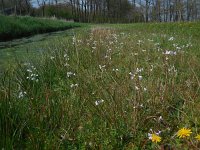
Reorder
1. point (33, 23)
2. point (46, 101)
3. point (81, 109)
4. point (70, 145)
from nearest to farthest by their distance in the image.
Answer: point (70, 145) → point (46, 101) → point (81, 109) → point (33, 23)

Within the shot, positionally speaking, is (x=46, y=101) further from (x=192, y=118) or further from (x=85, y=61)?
(x=85, y=61)

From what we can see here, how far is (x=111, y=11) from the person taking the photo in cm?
7094

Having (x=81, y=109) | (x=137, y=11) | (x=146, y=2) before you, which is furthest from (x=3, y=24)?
(x=137, y=11)

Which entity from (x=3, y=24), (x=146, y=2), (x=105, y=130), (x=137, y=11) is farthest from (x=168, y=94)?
(x=137, y=11)

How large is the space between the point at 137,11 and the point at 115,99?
7233 cm

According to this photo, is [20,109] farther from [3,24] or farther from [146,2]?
[146,2]

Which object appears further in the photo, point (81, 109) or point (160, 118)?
point (81, 109)

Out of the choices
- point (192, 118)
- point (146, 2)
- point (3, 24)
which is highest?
point (146, 2)

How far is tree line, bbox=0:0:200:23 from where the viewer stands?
6069 centimetres

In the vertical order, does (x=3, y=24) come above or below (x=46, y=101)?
above

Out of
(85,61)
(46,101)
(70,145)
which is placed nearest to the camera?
(70,145)

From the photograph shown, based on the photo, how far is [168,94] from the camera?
3.72 meters

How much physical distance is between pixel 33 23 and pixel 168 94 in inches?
813

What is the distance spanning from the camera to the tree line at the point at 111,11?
6069cm
